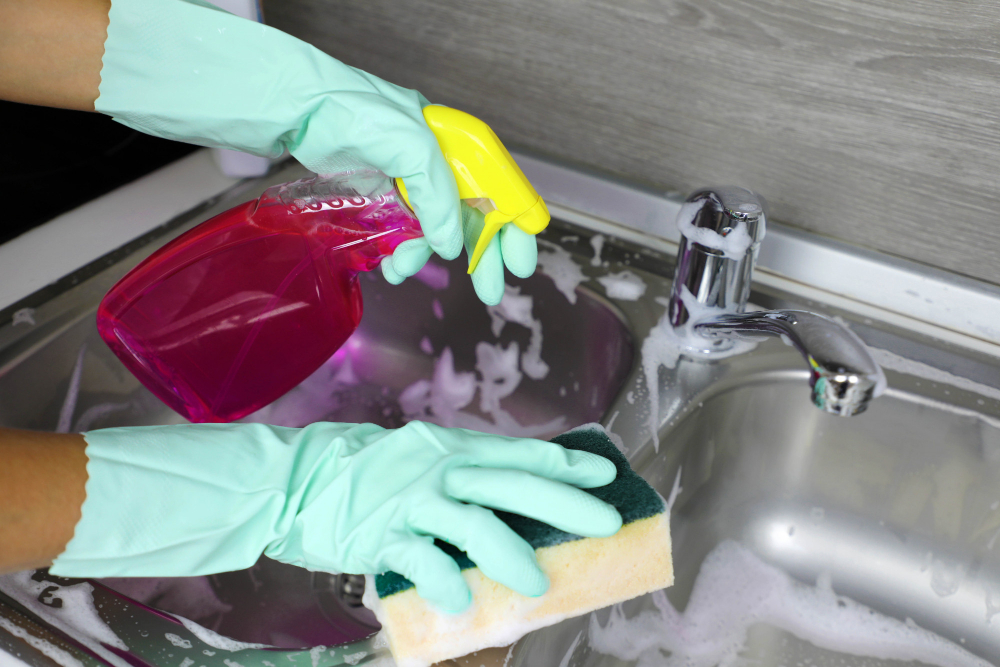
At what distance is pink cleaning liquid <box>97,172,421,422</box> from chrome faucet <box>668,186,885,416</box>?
0.32 m

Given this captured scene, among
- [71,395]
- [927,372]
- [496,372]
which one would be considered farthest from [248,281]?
[927,372]

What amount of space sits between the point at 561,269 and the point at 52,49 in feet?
2.08

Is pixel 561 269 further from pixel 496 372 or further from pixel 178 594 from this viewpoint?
pixel 178 594

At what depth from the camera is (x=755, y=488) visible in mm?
943

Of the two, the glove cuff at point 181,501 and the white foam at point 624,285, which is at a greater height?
the white foam at point 624,285

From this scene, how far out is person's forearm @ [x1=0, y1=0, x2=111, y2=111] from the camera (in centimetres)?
71

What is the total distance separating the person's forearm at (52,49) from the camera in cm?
71

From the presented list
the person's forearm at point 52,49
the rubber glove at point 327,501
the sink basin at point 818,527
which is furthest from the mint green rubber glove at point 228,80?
the sink basin at point 818,527

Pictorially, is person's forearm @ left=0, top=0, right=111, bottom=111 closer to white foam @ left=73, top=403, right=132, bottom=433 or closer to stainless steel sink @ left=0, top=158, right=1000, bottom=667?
stainless steel sink @ left=0, top=158, right=1000, bottom=667

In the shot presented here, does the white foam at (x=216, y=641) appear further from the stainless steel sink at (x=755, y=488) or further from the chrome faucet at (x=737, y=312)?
the chrome faucet at (x=737, y=312)

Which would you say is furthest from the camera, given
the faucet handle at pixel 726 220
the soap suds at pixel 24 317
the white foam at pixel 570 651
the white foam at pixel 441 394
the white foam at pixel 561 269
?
the white foam at pixel 441 394

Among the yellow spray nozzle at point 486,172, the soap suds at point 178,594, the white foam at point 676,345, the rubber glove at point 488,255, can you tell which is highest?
the yellow spray nozzle at point 486,172

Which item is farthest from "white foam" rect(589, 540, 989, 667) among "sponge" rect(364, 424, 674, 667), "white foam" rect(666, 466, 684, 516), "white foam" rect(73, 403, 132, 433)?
"white foam" rect(73, 403, 132, 433)

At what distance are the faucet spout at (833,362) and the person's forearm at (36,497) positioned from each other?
1.99ft
